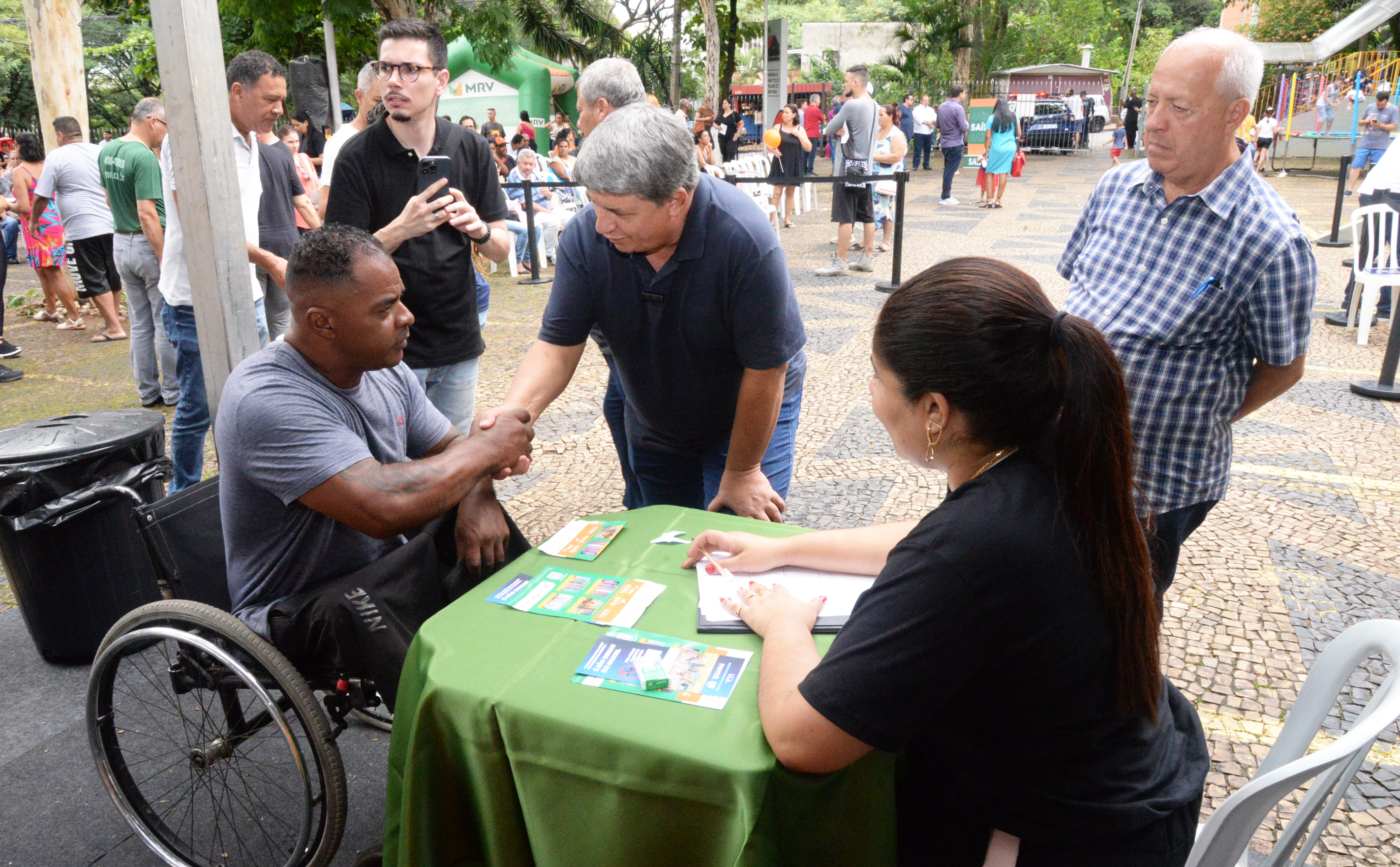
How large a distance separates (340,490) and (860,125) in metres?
8.85

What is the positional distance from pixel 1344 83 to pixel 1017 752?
2614cm

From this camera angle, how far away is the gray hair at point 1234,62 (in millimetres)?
2219

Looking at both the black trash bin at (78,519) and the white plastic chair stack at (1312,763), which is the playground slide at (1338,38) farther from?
the black trash bin at (78,519)

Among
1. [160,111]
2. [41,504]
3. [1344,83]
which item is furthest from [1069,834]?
[1344,83]

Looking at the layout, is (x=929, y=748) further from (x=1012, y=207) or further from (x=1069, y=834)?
(x=1012, y=207)

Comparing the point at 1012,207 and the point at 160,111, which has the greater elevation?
the point at 160,111

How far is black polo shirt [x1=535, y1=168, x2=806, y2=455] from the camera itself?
248 centimetres

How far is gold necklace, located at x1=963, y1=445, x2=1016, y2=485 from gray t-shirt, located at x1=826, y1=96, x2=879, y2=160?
907cm

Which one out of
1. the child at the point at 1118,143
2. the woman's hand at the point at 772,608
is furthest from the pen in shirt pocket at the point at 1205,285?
the child at the point at 1118,143

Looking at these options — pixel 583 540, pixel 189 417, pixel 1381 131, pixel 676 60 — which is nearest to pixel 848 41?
pixel 676 60

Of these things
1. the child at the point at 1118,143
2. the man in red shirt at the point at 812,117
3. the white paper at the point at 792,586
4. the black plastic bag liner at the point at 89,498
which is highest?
the man in red shirt at the point at 812,117

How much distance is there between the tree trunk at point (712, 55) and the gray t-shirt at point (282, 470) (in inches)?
786

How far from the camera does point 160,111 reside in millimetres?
5836

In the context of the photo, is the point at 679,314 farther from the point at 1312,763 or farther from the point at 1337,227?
the point at 1337,227
